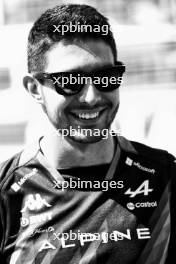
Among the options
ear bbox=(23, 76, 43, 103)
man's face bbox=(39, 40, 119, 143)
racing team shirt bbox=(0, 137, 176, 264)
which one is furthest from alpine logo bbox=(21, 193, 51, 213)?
ear bbox=(23, 76, 43, 103)

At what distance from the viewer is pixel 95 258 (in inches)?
54.3

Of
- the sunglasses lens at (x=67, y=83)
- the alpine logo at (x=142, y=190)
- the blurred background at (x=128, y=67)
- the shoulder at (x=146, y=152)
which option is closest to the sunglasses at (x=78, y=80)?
the sunglasses lens at (x=67, y=83)

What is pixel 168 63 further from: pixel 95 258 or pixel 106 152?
pixel 95 258

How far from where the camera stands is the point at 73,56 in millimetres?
1328

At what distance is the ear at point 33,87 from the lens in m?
1.42

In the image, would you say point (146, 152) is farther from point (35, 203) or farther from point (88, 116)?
point (35, 203)

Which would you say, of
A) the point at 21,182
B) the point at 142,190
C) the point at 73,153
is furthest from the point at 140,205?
the point at 21,182

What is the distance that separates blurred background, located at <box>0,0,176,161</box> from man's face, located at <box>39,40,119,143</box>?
0.31 feet

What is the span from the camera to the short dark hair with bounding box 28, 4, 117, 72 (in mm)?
1335

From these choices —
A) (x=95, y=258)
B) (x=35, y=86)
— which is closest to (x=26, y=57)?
(x=35, y=86)

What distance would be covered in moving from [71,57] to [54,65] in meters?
0.06

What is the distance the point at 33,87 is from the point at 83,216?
1.63ft

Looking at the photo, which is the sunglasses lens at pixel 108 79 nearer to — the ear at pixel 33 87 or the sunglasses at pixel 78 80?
the sunglasses at pixel 78 80

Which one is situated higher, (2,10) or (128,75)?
(2,10)
